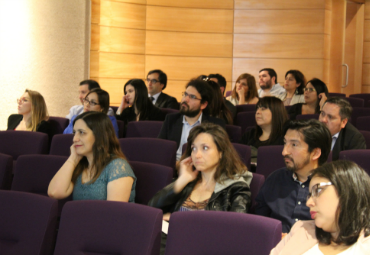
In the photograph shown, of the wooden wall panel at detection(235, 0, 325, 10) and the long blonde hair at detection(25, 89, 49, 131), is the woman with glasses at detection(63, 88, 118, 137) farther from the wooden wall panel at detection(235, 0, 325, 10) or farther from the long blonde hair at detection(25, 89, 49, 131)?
the wooden wall panel at detection(235, 0, 325, 10)

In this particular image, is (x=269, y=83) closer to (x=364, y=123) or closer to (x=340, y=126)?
(x=364, y=123)

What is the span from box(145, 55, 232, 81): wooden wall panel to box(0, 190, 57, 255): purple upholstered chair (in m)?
7.38

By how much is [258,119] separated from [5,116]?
3.40 m

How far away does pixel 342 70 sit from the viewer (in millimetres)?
10688

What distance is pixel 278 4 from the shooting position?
9.68 meters

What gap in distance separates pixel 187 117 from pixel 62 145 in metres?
1.24

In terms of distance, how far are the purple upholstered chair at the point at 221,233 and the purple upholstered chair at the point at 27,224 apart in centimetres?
60

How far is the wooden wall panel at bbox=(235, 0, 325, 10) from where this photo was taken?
31.4 ft

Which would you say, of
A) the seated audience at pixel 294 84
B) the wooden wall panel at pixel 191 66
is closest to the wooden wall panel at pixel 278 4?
the wooden wall panel at pixel 191 66

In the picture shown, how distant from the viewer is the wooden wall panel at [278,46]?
31.5 ft

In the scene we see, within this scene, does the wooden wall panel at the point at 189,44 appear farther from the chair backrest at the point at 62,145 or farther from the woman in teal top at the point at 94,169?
the woman in teal top at the point at 94,169

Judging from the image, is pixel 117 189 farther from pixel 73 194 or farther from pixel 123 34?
pixel 123 34

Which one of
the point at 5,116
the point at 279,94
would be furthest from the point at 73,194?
the point at 279,94

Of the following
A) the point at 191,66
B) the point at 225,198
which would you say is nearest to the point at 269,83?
the point at 191,66
